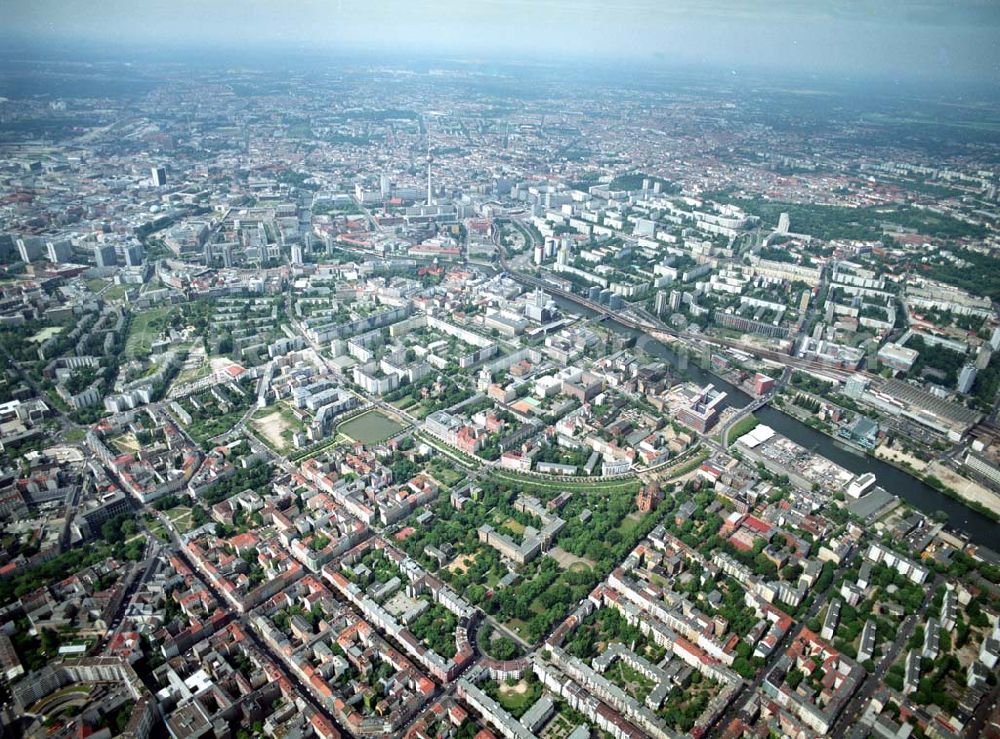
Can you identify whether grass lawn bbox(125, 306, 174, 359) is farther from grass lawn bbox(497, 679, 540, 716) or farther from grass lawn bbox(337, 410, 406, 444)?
grass lawn bbox(497, 679, 540, 716)

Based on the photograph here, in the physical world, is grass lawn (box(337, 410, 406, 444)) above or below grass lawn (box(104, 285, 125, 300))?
above

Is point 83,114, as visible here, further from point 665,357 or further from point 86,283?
point 665,357

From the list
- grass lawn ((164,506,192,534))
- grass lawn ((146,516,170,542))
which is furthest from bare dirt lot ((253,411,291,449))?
grass lawn ((146,516,170,542))

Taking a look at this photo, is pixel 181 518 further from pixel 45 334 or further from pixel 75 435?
pixel 45 334

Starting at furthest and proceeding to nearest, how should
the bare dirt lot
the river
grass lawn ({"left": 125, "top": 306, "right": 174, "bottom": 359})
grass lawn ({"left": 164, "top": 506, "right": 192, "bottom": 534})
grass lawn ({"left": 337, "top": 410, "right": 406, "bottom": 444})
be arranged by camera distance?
grass lawn ({"left": 125, "top": 306, "right": 174, "bottom": 359}) → grass lawn ({"left": 337, "top": 410, "right": 406, "bottom": 444}) → the bare dirt lot → the river → grass lawn ({"left": 164, "top": 506, "right": 192, "bottom": 534})

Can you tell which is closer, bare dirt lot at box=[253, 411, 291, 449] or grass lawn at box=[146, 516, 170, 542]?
grass lawn at box=[146, 516, 170, 542]

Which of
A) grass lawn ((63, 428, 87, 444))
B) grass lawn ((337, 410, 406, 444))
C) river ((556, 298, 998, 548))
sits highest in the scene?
river ((556, 298, 998, 548))

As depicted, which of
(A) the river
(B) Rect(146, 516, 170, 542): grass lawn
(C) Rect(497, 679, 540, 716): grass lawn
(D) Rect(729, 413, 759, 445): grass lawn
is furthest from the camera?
(D) Rect(729, 413, 759, 445): grass lawn
